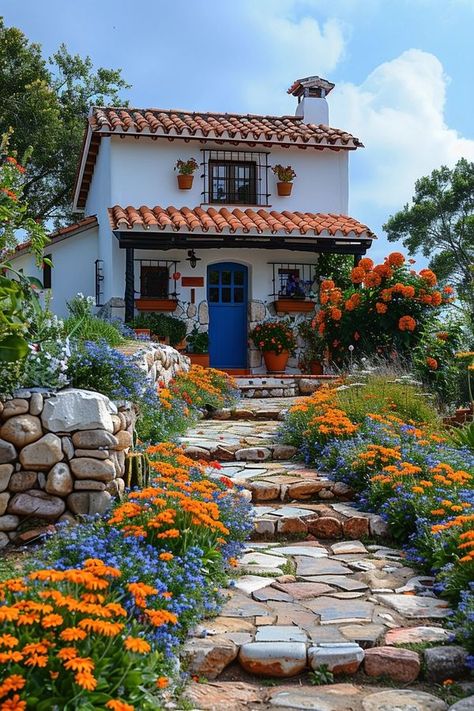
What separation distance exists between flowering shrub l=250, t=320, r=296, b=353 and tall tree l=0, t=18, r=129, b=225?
9.52m

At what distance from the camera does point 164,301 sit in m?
14.7

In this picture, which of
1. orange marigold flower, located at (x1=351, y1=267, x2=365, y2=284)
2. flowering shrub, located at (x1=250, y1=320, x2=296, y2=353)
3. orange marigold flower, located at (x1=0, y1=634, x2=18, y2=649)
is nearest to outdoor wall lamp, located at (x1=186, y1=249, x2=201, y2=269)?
flowering shrub, located at (x1=250, y1=320, x2=296, y2=353)

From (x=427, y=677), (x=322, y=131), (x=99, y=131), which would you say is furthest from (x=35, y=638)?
(x=322, y=131)

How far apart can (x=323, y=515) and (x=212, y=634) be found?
2296 mm

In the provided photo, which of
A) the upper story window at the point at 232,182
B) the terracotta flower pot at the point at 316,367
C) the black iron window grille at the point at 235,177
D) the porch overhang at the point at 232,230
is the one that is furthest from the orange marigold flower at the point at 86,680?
the upper story window at the point at 232,182

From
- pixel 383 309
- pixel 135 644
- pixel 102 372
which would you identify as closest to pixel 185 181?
pixel 383 309

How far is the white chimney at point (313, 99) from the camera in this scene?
18.0 m

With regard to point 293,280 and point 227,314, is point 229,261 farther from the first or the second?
point 293,280

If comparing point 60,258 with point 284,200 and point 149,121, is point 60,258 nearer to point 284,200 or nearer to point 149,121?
point 149,121

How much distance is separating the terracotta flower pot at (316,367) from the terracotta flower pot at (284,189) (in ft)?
12.4

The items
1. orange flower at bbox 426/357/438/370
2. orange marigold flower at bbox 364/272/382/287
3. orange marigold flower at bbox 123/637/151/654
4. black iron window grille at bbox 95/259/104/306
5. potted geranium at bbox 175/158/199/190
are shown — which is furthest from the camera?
black iron window grille at bbox 95/259/104/306

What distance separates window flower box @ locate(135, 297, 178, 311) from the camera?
48.4ft

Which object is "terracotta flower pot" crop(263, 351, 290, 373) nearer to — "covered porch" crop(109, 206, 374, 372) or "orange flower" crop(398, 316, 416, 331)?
"covered porch" crop(109, 206, 374, 372)

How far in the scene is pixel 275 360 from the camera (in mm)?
15117
